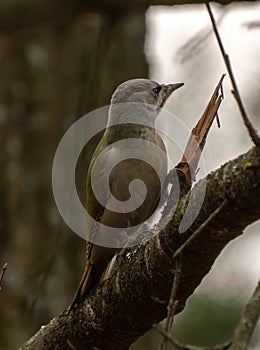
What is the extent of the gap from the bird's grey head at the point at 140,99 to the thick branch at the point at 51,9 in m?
1.65

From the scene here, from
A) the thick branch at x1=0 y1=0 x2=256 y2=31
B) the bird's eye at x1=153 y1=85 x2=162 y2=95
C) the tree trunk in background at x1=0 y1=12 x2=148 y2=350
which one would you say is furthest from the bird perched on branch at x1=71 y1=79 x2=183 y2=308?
the thick branch at x1=0 y1=0 x2=256 y2=31

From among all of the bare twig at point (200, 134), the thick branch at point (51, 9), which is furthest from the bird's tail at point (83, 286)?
the thick branch at point (51, 9)

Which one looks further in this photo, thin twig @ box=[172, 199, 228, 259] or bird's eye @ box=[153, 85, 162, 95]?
bird's eye @ box=[153, 85, 162, 95]

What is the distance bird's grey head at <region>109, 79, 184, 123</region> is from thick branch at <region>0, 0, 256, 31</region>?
1.65 m

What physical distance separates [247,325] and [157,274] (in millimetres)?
903

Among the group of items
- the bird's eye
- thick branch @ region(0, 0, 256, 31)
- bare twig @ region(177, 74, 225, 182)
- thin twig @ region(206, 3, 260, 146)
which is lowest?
bare twig @ region(177, 74, 225, 182)

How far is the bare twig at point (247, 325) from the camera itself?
1.61 meters

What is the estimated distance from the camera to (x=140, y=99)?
4230 mm

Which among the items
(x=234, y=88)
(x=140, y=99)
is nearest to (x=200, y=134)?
(x=234, y=88)

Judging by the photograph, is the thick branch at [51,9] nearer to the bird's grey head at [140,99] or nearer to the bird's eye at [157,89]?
the bird's grey head at [140,99]

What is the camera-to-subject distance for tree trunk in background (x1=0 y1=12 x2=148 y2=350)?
190 inches

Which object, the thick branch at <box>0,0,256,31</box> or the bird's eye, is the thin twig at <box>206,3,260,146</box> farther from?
the bird's eye

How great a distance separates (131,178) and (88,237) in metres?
0.35

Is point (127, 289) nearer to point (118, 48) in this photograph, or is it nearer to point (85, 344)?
point (85, 344)
